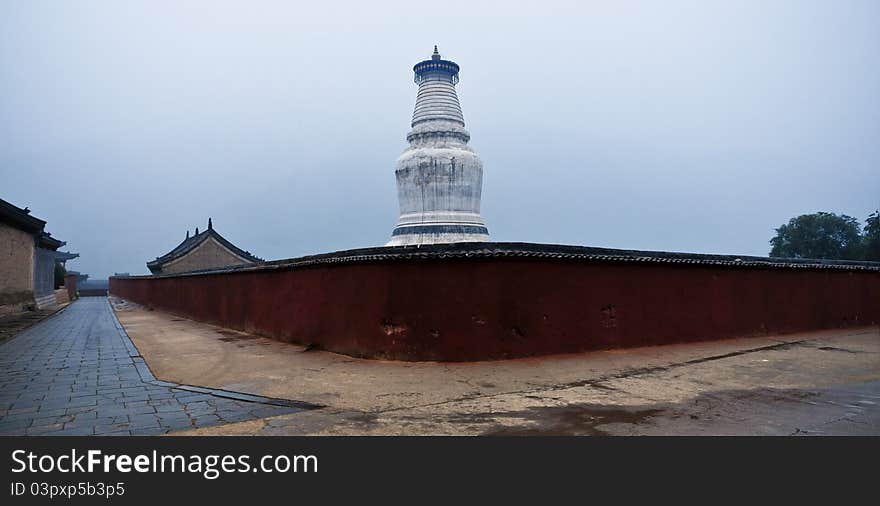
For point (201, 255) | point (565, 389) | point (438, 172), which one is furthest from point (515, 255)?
point (201, 255)

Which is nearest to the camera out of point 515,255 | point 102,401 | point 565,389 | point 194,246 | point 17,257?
point 102,401

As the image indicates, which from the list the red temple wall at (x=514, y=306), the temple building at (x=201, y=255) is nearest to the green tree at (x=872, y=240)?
the red temple wall at (x=514, y=306)

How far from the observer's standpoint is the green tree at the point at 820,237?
3550 centimetres

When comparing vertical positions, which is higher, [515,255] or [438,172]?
[438,172]

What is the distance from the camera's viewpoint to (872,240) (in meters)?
31.5

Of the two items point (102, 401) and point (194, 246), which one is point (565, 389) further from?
point (194, 246)

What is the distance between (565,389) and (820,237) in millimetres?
39100

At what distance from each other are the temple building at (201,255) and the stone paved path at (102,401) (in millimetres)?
22649

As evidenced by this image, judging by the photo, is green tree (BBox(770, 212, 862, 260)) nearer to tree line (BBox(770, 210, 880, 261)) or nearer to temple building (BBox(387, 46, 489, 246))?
tree line (BBox(770, 210, 880, 261))

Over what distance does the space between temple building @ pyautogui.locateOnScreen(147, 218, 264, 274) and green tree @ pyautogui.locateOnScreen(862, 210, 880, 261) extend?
34890mm

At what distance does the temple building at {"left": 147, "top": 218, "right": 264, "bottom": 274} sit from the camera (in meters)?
30.2

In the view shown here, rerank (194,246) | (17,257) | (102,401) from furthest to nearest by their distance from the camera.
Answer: (194,246)
(17,257)
(102,401)
